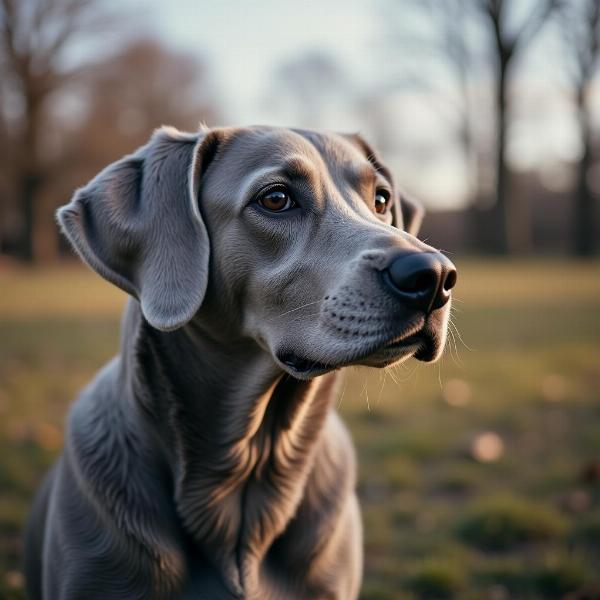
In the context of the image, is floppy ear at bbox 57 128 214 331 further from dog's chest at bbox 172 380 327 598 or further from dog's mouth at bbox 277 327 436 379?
dog's chest at bbox 172 380 327 598

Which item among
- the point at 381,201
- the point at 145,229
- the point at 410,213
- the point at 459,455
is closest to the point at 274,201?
the point at 145,229

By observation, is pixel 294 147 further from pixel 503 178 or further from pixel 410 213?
pixel 503 178

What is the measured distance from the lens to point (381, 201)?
279 centimetres

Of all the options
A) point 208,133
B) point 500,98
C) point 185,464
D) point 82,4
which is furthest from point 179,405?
point 82,4

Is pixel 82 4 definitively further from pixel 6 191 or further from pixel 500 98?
pixel 500 98

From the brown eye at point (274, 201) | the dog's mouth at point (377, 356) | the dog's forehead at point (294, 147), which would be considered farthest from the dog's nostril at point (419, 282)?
the dog's forehead at point (294, 147)

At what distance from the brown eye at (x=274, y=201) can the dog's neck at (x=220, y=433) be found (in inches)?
20.5

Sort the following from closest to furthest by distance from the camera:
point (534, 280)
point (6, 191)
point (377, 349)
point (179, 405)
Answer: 1. point (377, 349)
2. point (179, 405)
3. point (534, 280)
4. point (6, 191)

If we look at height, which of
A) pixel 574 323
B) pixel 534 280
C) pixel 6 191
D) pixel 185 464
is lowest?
pixel 6 191

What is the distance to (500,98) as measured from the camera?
26.6m

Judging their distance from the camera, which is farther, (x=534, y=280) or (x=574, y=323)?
(x=534, y=280)

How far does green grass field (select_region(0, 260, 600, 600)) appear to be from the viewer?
11.1 feet

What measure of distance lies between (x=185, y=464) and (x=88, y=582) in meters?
0.52

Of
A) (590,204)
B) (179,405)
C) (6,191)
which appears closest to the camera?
(179,405)
